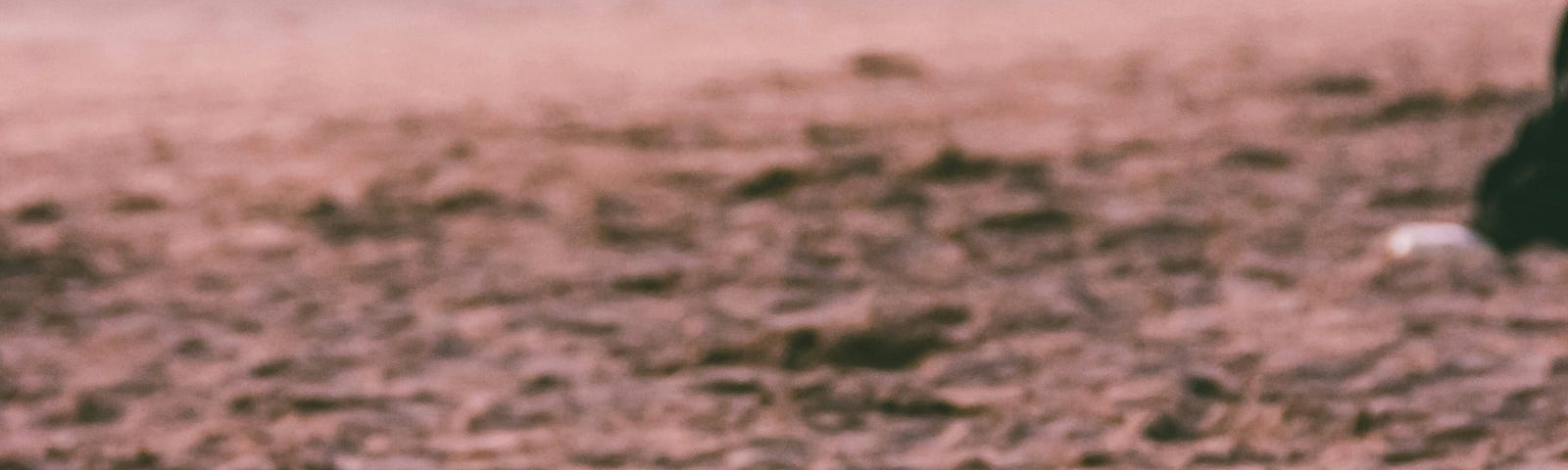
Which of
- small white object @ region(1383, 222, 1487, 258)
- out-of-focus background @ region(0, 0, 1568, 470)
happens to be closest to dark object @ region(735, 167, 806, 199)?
out-of-focus background @ region(0, 0, 1568, 470)


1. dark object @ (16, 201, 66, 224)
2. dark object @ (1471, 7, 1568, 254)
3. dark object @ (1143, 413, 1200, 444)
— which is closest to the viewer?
dark object @ (1143, 413, 1200, 444)

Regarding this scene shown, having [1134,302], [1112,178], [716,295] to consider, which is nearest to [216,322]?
[716,295]

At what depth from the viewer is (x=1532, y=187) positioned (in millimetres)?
2029

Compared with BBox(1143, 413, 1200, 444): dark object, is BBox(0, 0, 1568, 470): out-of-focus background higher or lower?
higher

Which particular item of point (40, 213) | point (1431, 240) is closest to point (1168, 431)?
point (1431, 240)

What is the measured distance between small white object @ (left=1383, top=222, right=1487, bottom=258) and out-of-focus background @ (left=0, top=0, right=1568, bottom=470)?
0.04 metres

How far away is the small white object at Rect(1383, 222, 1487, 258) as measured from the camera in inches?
82.2

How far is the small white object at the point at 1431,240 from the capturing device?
2.09m

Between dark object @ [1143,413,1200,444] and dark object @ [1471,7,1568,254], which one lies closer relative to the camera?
dark object @ [1143,413,1200,444]

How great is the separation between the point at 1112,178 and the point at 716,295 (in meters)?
0.82

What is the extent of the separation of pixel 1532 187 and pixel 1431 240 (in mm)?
140

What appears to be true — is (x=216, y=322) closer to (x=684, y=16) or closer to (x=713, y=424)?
(x=713, y=424)

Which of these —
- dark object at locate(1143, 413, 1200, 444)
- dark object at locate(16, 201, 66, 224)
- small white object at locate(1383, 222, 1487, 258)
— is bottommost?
dark object at locate(1143, 413, 1200, 444)

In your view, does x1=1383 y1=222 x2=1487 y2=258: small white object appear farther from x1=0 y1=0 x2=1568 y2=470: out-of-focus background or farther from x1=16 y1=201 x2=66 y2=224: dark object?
x1=16 y1=201 x2=66 y2=224: dark object
